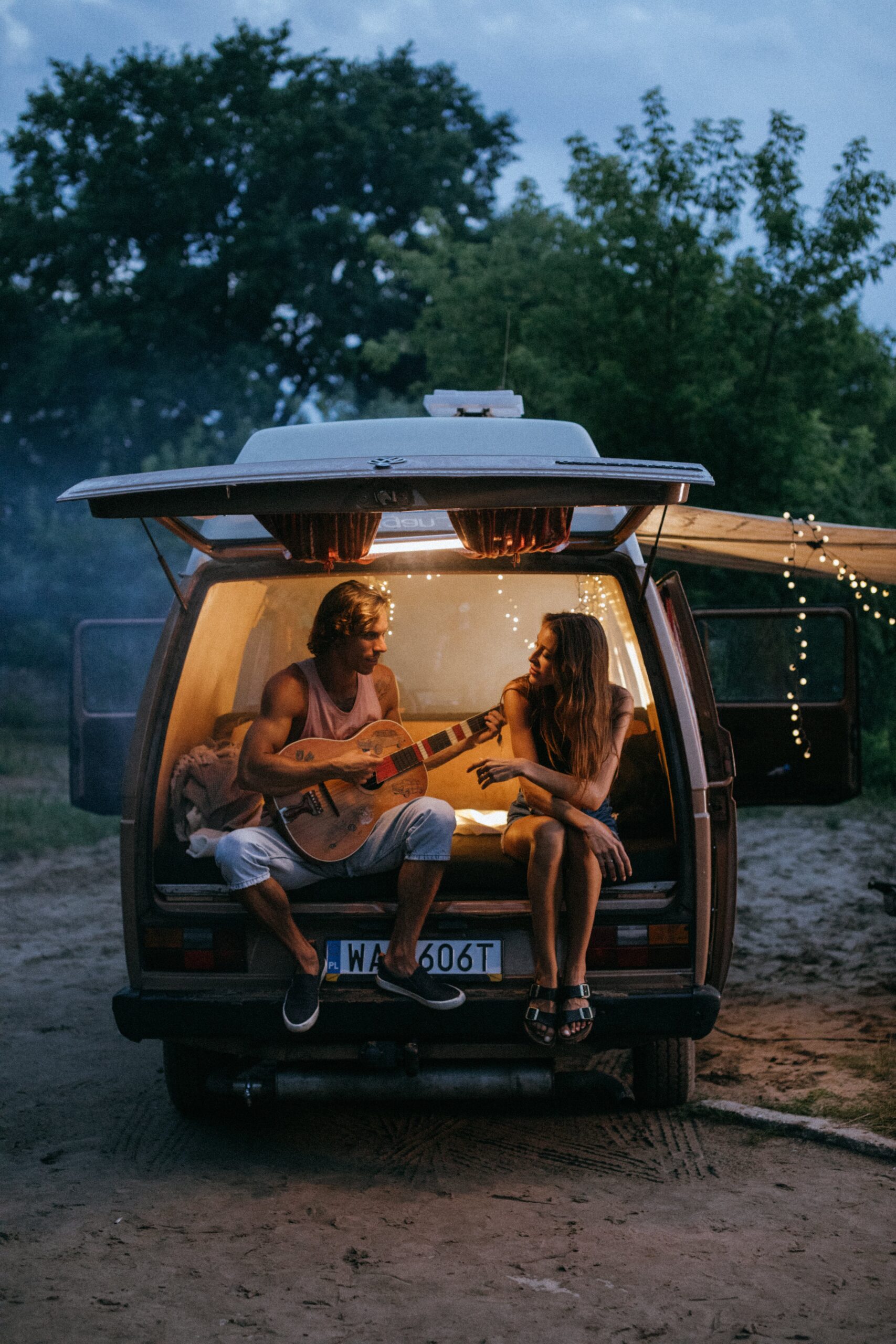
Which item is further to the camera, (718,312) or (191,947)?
(718,312)

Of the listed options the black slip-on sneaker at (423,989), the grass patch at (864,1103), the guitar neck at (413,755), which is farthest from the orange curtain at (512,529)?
the grass patch at (864,1103)

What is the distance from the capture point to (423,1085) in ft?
12.5

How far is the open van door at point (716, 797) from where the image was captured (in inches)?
162

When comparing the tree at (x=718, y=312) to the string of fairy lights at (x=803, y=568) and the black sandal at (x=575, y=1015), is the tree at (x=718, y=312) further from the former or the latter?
the black sandal at (x=575, y=1015)

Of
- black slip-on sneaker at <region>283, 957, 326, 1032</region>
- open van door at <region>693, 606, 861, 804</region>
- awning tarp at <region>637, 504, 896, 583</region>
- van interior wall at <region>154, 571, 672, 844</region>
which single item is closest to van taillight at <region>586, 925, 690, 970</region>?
van interior wall at <region>154, 571, 672, 844</region>

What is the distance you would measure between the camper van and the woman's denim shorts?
84 mm

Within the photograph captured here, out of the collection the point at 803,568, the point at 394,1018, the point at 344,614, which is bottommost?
the point at 394,1018

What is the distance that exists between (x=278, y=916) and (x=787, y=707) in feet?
7.51

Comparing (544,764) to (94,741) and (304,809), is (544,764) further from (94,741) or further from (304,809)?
(94,741)

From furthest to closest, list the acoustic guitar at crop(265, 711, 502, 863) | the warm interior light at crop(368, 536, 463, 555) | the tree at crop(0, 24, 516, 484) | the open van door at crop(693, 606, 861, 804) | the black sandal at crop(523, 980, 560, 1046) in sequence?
the tree at crop(0, 24, 516, 484), the open van door at crop(693, 606, 861, 804), the warm interior light at crop(368, 536, 463, 555), the acoustic guitar at crop(265, 711, 502, 863), the black sandal at crop(523, 980, 560, 1046)

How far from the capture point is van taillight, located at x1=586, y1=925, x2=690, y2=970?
152 inches

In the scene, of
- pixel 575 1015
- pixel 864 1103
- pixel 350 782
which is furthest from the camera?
pixel 864 1103

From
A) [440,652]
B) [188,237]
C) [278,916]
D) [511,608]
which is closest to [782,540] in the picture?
[511,608]

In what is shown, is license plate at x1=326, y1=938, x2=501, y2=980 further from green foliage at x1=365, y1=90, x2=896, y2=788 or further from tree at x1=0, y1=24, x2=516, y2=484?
tree at x1=0, y1=24, x2=516, y2=484
